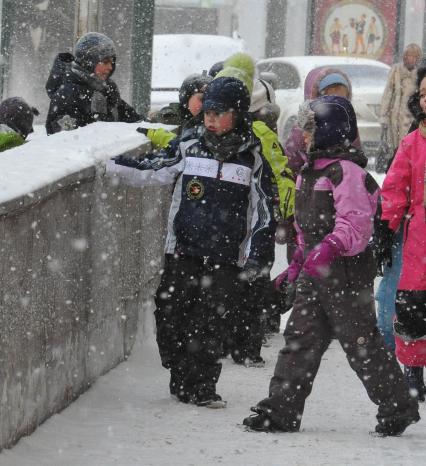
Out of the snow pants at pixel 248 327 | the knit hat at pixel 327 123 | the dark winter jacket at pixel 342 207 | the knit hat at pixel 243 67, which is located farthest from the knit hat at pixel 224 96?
the snow pants at pixel 248 327

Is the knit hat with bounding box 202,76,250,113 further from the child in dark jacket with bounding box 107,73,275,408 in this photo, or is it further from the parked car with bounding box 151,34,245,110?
the parked car with bounding box 151,34,245,110

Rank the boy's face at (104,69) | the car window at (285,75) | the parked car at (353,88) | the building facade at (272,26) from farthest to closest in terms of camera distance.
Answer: the car window at (285,75)
the parked car at (353,88)
the building facade at (272,26)
the boy's face at (104,69)

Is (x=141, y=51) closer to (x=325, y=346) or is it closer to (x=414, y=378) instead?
(x=414, y=378)

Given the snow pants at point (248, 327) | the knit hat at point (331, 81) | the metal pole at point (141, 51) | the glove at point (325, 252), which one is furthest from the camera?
the metal pole at point (141, 51)

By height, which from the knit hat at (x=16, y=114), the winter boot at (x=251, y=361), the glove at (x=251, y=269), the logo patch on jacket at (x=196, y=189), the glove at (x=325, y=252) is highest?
the knit hat at (x=16, y=114)

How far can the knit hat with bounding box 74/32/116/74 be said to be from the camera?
8.16 m

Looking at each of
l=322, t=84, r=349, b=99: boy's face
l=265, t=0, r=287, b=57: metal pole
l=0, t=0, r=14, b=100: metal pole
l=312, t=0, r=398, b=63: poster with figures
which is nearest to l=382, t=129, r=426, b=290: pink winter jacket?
l=322, t=84, r=349, b=99: boy's face

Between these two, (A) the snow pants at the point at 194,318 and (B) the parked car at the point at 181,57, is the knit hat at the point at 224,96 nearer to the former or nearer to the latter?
(A) the snow pants at the point at 194,318

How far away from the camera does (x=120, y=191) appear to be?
6918 mm

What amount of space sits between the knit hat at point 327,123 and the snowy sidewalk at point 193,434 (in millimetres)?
1158

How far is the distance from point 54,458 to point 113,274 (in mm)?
1803

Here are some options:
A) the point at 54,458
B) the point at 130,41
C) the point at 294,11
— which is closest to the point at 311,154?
the point at 54,458

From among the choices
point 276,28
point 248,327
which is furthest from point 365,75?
point 276,28

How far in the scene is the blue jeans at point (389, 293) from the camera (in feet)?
24.0
